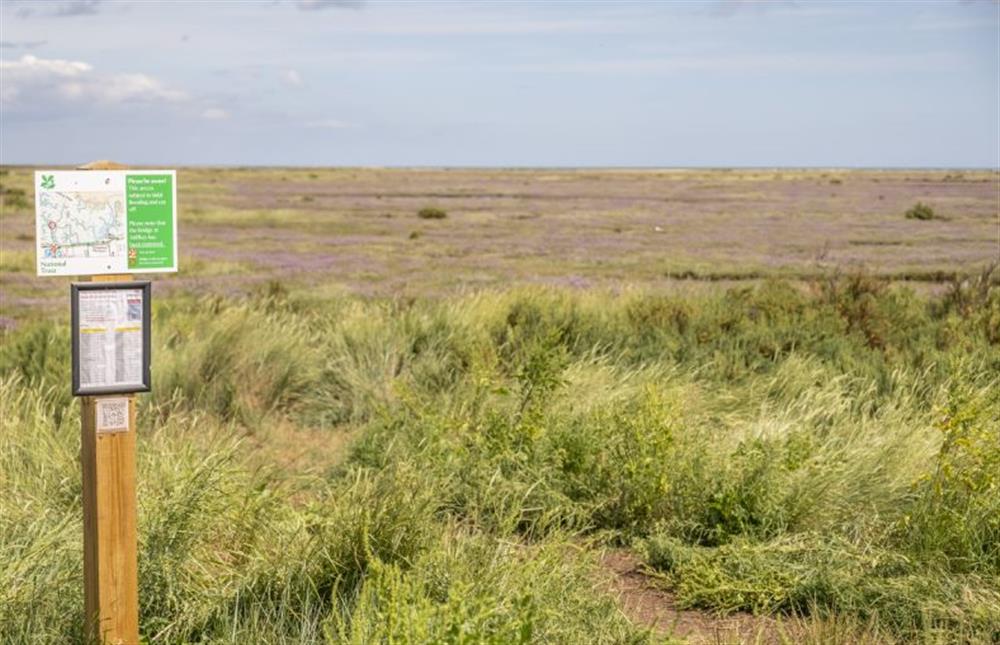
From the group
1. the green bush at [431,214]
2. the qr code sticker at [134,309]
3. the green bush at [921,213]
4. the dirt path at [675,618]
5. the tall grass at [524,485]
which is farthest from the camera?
the green bush at [431,214]

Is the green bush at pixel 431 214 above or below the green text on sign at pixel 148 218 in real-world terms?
below

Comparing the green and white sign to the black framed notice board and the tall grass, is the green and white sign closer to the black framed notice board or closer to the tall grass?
the black framed notice board

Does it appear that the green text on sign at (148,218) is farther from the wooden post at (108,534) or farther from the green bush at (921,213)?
the green bush at (921,213)

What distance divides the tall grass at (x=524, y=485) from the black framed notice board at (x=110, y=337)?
1021 millimetres

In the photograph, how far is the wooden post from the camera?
4211 mm

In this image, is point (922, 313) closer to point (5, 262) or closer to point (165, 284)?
point (165, 284)

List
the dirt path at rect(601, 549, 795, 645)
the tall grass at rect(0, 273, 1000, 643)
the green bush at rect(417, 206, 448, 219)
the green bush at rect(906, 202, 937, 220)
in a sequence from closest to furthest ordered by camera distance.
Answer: the tall grass at rect(0, 273, 1000, 643), the dirt path at rect(601, 549, 795, 645), the green bush at rect(906, 202, 937, 220), the green bush at rect(417, 206, 448, 219)

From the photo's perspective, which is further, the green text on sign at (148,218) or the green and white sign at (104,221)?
the green text on sign at (148,218)

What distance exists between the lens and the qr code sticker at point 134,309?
435cm

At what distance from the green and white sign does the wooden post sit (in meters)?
0.09

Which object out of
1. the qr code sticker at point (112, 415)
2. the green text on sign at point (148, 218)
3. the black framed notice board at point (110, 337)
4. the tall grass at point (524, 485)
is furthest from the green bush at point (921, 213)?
the qr code sticker at point (112, 415)

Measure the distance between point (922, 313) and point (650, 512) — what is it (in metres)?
7.03

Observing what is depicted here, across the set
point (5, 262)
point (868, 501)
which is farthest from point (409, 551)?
point (5, 262)

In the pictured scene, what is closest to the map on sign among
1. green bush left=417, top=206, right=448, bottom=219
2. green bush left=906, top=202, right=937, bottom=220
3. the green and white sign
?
the green and white sign
